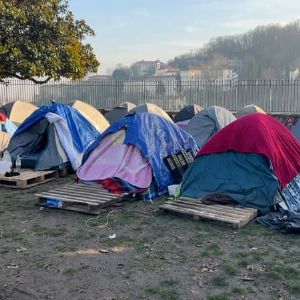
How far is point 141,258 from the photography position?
5.55m

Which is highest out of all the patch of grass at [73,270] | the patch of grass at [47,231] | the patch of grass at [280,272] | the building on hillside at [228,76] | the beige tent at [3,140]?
the building on hillside at [228,76]

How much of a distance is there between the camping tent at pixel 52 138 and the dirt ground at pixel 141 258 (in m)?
3.18

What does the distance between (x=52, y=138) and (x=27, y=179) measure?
1490 millimetres

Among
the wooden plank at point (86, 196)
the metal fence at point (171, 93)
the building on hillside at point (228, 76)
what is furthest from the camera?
the building on hillside at point (228, 76)

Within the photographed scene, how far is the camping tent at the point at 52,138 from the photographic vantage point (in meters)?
10.6

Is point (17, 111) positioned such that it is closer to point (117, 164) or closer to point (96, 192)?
point (117, 164)

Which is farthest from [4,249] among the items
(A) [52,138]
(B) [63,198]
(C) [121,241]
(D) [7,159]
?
(A) [52,138]

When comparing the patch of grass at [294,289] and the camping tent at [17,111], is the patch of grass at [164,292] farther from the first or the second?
the camping tent at [17,111]

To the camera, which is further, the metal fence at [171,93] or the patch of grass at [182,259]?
the metal fence at [171,93]

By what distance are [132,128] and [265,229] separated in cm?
341

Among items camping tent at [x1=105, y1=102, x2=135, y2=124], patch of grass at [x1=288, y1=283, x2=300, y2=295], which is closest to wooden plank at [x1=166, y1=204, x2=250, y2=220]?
patch of grass at [x1=288, y1=283, x2=300, y2=295]

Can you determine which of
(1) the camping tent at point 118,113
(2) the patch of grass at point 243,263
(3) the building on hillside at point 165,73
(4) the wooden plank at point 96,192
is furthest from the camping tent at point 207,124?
(3) the building on hillside at point 165,73

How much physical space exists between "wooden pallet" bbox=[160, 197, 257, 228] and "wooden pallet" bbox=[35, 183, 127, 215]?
40.3 inches

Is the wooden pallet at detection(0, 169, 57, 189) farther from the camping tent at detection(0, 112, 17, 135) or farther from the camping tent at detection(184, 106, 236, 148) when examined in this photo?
the camping tent at detection(184, 106, 236, 148)
